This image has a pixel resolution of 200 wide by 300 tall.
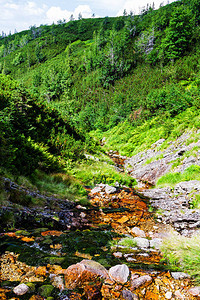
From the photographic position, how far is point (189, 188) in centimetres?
648

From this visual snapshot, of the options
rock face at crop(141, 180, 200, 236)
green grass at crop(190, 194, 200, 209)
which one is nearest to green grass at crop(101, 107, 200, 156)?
rock face at crop(141, 180, 200, 236)

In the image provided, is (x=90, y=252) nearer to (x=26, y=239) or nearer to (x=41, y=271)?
(x=41, y=271)

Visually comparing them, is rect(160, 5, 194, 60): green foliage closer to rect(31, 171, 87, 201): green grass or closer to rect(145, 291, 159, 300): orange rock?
rect(31, 171, 87, 201): green grass

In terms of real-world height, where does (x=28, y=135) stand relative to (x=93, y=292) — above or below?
above

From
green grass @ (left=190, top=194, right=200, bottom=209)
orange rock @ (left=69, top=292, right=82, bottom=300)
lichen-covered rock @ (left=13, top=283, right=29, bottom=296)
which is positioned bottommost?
green grass @ (left=190, top=194, right=200, bottom=209)

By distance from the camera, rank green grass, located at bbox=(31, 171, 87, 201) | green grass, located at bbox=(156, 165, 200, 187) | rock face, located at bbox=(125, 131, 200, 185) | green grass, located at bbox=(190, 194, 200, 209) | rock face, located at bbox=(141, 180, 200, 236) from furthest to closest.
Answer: rock face, located at bbox=(125, 131, 200, 185), green grass, located at bbox=(156, 165, 200, 187), green grass, located at bbox=(31, 171, 87, 201), green grass, located at bbox=(190, 194, 200, 209), rock face, located at bbox=(141, 180, 200, 236)

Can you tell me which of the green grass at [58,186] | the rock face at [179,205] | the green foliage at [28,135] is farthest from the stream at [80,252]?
the green foliage at [28,135]

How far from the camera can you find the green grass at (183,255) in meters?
2.61

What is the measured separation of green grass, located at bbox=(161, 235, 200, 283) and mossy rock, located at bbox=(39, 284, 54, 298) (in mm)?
1847

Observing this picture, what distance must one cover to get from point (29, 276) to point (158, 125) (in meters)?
18.7

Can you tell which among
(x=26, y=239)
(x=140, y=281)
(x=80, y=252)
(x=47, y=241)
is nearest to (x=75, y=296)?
(x=140, y=281)

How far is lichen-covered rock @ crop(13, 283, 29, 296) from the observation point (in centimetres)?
202

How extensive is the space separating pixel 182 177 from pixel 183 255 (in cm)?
544

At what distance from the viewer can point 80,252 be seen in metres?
3.20
